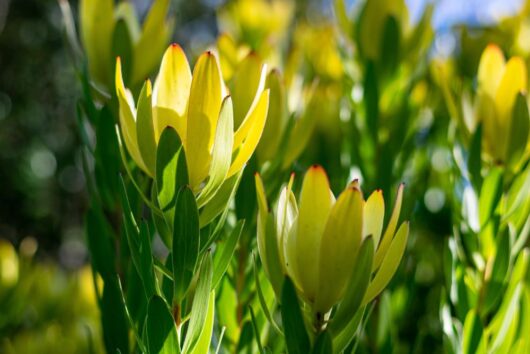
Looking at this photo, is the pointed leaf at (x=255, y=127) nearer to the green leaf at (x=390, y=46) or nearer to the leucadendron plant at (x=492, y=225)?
the leucadendron plant at (x=492, y=225)

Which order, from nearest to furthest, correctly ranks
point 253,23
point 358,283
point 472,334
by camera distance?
point 358,283, point 472,334, point 253,23

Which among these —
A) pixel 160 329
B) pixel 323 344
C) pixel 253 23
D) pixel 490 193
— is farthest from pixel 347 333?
pixel 253 23

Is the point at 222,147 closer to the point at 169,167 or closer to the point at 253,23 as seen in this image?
the point at 169,167

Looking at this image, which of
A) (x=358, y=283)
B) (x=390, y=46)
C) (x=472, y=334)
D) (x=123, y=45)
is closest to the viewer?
(x=358, y=283)

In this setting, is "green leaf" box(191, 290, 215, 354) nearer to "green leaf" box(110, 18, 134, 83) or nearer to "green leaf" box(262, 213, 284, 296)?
"green leaf" box(262, 213, 284, 296)

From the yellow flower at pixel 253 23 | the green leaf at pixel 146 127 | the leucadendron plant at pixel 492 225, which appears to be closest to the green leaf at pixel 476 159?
the leucadendron plant at pixel 492 225

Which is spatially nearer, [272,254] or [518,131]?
[272,254]

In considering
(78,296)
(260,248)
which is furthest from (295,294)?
(78,296)

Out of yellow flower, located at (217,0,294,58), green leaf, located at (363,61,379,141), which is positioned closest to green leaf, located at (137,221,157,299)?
green leaf, located at (363,61,379,141)
